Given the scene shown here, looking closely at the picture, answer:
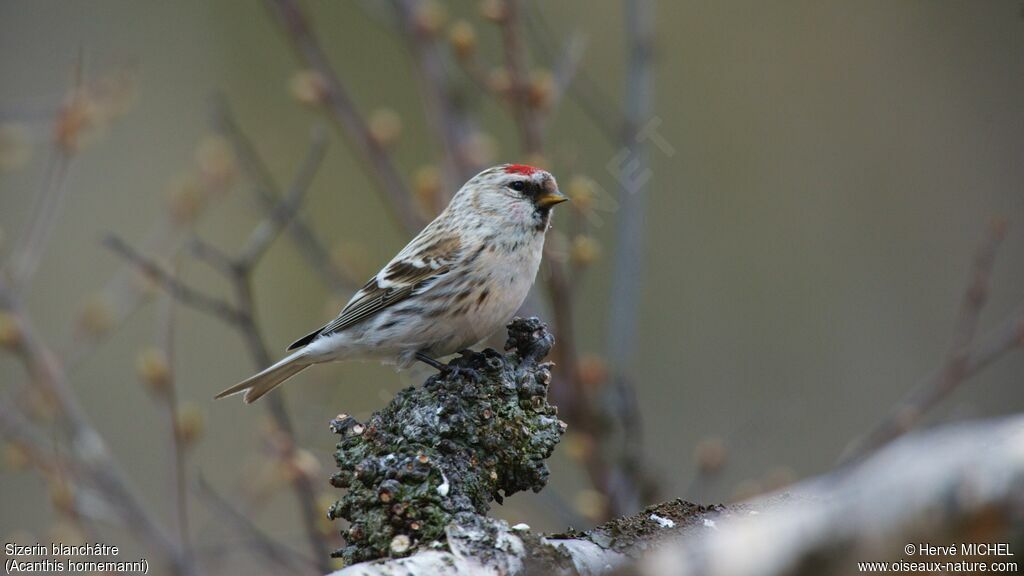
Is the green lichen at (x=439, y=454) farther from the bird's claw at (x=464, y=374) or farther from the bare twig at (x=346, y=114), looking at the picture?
the bare twig at (x=346, y=114)

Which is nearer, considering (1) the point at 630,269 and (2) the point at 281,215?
(2) the point at 281,215

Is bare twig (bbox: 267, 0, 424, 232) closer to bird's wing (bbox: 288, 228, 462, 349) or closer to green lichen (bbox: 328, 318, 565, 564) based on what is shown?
bird's wing (bbox: 288, 228, 462, 349)

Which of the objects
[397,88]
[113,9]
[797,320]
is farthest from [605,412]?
[113,9]

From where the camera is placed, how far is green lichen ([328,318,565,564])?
1542mm

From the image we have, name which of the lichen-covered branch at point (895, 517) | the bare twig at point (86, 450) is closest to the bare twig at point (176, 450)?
the bare twig at point (86, 450)

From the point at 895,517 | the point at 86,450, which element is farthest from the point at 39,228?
the point at 895,517

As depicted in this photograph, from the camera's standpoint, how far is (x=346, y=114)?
3055 mm

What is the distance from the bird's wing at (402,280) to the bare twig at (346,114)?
0.60 ft

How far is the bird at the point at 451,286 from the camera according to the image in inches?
105

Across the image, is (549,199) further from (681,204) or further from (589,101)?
(681,204)

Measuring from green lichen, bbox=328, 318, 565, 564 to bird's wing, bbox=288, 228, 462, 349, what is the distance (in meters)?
0.98

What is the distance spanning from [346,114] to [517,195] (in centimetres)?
57

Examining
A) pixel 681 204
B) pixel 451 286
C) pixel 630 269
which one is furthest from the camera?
pixel 681 204

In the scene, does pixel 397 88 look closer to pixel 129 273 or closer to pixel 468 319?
pixel 129 273
